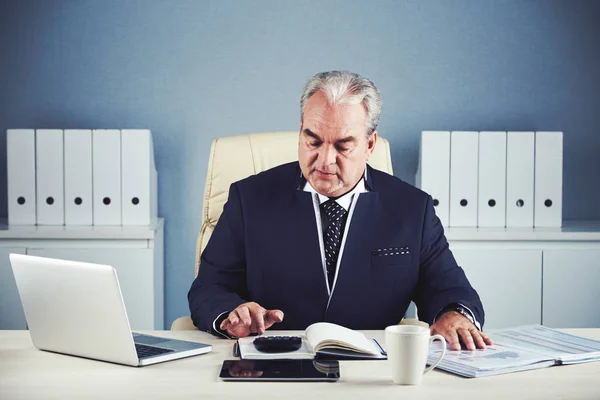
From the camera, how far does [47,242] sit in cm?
307

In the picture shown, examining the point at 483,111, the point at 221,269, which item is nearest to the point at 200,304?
the point at 221,269

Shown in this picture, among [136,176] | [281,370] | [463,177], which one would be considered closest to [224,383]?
[281,370]

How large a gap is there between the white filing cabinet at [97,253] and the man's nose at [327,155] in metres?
1.27

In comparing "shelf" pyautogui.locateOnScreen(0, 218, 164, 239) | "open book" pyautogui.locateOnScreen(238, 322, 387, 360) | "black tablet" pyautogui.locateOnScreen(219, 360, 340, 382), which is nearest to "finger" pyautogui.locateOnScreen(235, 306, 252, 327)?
"open book" pyautogui.locateOnScreen(238, 322, 387, 360)

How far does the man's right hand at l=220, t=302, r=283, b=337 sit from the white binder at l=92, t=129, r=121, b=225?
5.29ft

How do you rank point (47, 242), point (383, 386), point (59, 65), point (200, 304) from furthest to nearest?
point (59, 65), point (47, 242), point (200, 304), point (383, 386)

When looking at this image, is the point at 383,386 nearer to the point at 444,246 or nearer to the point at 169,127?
the point at 444,246

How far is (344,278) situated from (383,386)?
747 mm

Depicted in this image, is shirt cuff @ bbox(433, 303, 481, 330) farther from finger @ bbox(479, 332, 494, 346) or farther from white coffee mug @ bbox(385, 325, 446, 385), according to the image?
white coffee mug @ bbox(385, 325, 446, 385)

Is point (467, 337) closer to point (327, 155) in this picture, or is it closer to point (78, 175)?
point (327, 155)

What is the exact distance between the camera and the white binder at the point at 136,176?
3189 millimetres

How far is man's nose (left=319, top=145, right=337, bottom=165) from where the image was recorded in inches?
77.9

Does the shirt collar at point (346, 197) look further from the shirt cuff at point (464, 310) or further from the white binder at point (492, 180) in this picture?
the white binder at point (492, 180)

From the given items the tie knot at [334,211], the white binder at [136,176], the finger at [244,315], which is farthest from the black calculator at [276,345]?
the white binder at [136,176]
